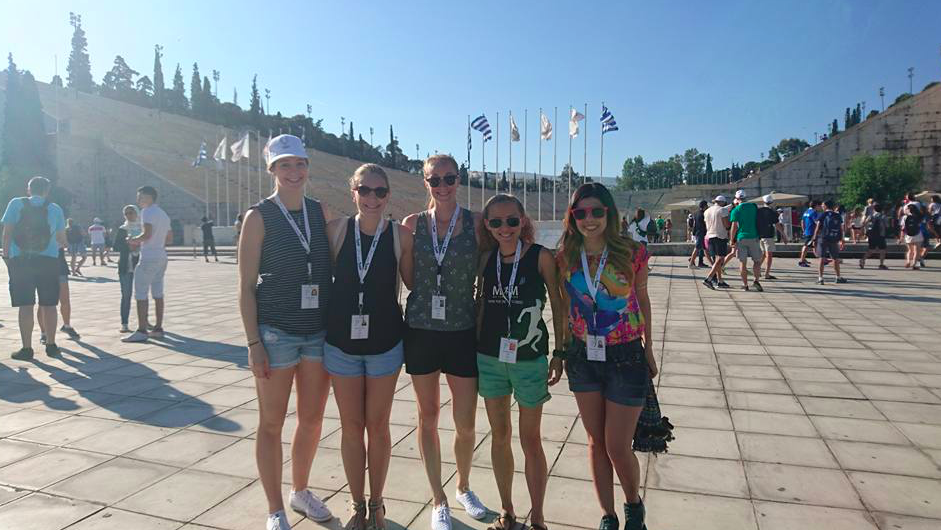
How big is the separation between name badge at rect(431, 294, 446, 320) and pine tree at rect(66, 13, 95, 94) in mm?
112307

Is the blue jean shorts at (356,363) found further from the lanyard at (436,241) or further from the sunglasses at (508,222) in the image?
the sunglasses at (508,222)

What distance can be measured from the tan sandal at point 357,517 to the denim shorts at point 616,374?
3.81 feet

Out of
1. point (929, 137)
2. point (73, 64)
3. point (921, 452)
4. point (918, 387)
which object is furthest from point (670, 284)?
point (73, 64)

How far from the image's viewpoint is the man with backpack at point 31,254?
6.10m

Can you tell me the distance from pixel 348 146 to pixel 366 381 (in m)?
102

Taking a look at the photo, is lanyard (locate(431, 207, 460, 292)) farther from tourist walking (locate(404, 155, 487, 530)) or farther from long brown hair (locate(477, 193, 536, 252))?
long brown hair (locate(477, 193, 536, 252))

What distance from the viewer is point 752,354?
20.2 ft

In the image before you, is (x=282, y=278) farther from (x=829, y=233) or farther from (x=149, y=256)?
(x=829, y=233)

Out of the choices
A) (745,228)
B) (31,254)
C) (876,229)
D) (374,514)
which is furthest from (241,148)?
(374,514)

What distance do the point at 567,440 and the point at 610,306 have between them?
1.57 meters

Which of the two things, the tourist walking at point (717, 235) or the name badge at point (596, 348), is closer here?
the name badge at point (596, 348)

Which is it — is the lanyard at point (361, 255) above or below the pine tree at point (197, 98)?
below

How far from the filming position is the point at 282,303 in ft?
8.83

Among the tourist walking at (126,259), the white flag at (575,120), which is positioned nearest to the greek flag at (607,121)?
the white flag at (575,120)
